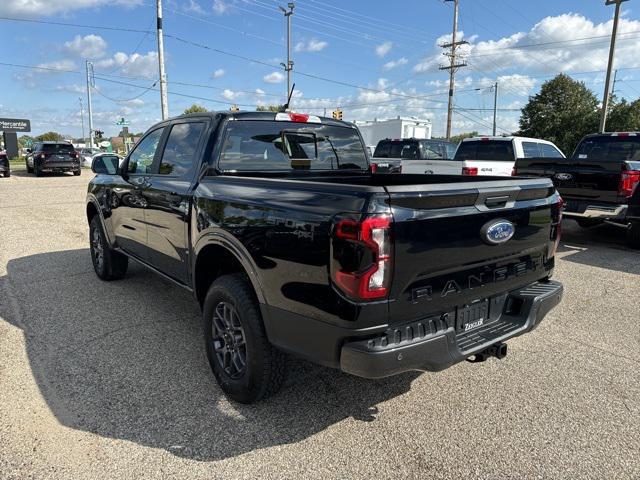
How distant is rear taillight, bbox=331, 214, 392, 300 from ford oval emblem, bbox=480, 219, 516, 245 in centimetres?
69

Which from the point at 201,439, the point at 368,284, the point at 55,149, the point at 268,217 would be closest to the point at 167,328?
the point at 201,439

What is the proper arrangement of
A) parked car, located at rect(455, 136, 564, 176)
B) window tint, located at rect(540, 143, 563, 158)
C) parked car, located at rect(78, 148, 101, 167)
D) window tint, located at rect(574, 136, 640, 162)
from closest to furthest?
window tint, located at rect(574, 136, 640, 162) → parked car, located at rect(455, 136, 564, 176) → window tint, located at rect(540, 143, 563, 158) → parked car, located at rect(78, 148, 101, 167)

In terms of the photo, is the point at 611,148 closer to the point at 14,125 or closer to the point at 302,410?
the point at 302,410

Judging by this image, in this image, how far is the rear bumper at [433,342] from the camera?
2.24m

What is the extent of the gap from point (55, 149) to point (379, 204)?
2695cm

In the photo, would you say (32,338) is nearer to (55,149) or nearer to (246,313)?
(246,313)

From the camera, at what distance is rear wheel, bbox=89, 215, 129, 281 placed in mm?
5625

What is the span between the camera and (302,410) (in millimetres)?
3000

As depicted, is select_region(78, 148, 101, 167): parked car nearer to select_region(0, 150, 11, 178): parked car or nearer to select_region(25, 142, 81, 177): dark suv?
select_region(25, 142, 81, 177): dark suv

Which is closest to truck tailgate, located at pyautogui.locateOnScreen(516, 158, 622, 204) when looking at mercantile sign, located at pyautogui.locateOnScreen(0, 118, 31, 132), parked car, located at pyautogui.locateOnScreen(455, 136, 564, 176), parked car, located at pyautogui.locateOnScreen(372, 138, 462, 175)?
parked car, located at pyautogui.locateOnScreen(455, 136, 564, 176)

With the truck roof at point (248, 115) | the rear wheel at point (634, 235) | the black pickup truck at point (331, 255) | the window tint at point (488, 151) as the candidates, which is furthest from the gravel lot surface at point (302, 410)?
the window tint at point (488, 151)

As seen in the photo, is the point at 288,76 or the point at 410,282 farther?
the point at 288,76

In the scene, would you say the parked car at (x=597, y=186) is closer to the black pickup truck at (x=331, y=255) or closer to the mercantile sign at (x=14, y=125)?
the black pickup truck at (x=331, y=255)

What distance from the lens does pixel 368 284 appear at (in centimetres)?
217
